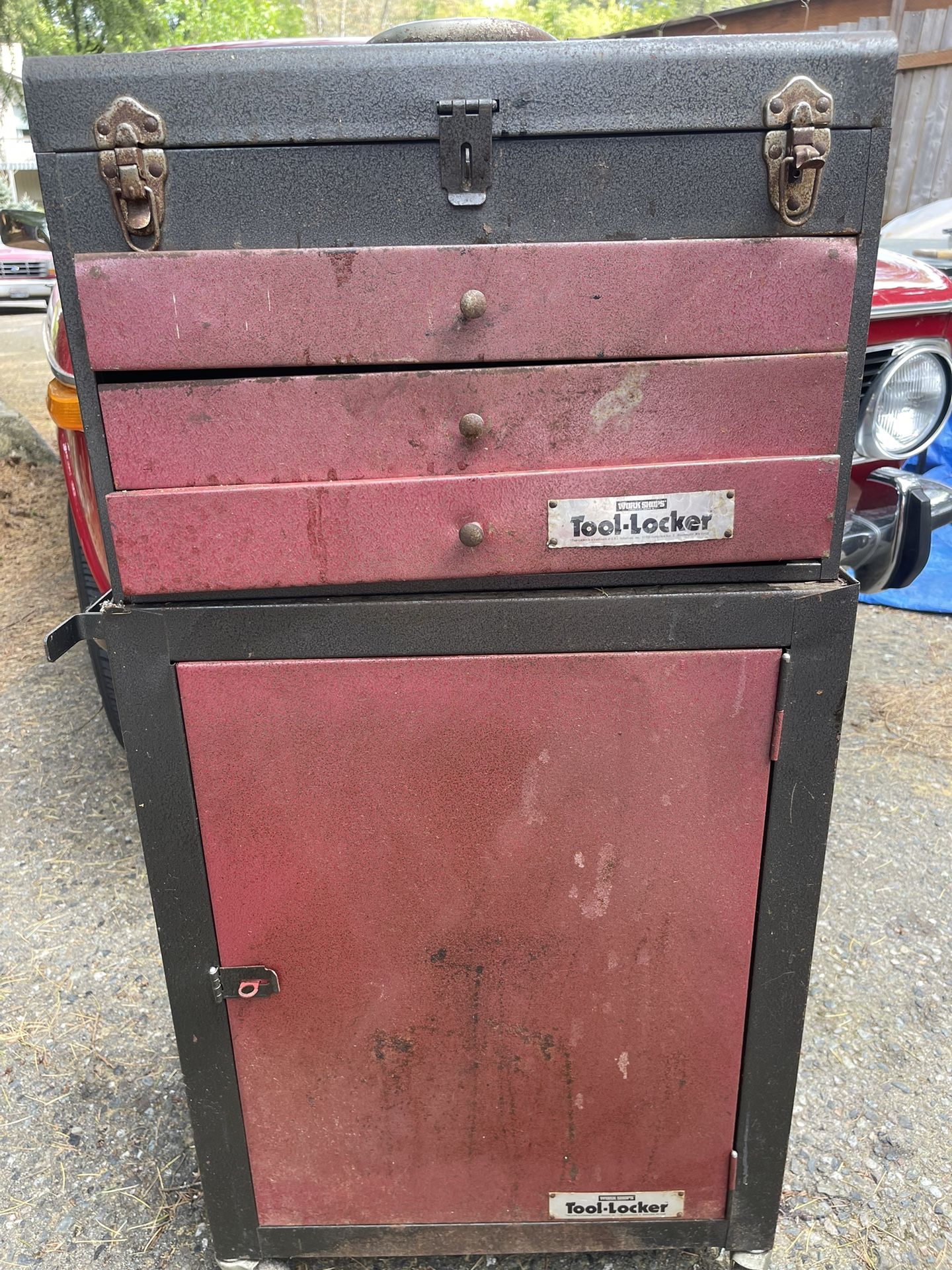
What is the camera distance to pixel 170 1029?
7.48ft

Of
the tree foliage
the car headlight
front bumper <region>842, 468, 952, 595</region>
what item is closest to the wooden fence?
the tree foliage

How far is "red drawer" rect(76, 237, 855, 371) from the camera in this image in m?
1.14

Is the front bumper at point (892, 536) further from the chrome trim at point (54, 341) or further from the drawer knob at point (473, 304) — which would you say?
the chrome trim at point (54, 341)

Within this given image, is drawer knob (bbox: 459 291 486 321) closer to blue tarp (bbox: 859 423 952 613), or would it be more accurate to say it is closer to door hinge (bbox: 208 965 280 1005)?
door hinge (bbox: 208 965 280 1005)

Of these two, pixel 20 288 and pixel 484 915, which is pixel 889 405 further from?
pixel 20 288

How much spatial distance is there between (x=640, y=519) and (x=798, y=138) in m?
0.47

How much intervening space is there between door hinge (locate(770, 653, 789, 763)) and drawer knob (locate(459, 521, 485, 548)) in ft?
1.47

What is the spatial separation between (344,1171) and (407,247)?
1.43m

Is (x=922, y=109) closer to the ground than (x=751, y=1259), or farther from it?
farther from it

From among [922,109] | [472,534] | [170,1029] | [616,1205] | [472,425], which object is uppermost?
[922,109]

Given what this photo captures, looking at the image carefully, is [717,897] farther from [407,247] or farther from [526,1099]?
[407,247]

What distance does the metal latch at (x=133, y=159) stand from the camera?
1.08 metres

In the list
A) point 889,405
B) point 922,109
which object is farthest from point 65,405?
point 922,109

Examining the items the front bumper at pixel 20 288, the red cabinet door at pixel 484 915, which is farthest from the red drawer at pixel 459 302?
the front bumper at pixel 20 288
